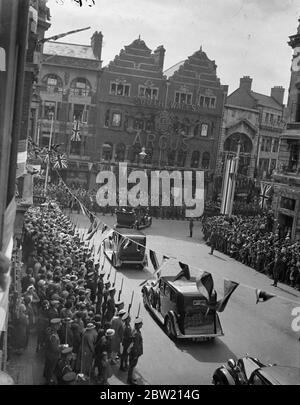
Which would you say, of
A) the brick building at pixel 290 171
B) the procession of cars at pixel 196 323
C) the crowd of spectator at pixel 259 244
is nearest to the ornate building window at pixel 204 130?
the crowd of spectator at pixel 259 244

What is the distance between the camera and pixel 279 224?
85.5 feet

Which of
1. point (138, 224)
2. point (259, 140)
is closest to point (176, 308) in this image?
point (138, 224)

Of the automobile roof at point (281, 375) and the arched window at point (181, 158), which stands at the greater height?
the arched window at point (181, 158)

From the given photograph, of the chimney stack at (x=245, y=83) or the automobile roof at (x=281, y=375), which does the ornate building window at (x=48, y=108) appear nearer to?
the automobile roof at (x=281, y=375)

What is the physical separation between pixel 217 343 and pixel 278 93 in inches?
1458

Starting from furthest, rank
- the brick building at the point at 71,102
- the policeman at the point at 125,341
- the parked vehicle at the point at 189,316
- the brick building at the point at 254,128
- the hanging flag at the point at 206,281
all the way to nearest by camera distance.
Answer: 1. the brick building at the point at 254,128
2. the brick building at the point at 71,102
3. the parked vehicle at the point at 189,316
4. the hanging flag at the point at 206,281
5. the policeman at the point at 125,341

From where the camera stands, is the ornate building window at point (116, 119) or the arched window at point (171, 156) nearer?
the ornate building window at point (116, 119)

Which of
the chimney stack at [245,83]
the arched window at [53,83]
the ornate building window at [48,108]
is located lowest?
the ornate building window at [48,108]

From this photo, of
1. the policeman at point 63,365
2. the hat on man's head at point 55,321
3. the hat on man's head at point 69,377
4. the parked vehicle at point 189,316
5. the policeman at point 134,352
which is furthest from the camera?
the parked vehicle at point 189,316

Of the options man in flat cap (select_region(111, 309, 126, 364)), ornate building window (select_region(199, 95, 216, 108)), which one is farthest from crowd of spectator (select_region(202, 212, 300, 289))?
man in flat cap (select_region(111, 309, 126, 364))

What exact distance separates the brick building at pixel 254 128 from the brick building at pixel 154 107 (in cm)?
601

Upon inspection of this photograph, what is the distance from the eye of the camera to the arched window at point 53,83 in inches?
953
